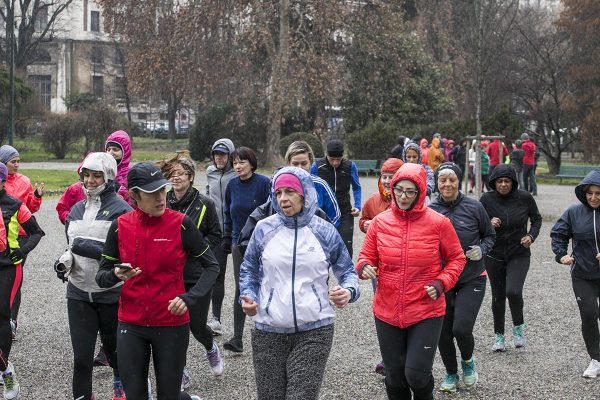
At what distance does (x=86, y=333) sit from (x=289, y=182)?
5.78ft

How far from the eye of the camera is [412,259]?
5238mm

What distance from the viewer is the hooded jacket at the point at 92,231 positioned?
216 inches

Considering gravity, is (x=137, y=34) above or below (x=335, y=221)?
above

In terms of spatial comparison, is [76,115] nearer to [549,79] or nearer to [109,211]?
[549,79]

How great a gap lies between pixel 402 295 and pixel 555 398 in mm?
1996

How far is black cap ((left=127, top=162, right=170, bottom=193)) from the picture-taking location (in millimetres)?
4727

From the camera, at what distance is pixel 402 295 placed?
5234 mm

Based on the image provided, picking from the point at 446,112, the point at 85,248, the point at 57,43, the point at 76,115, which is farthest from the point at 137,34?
the point at 57,43

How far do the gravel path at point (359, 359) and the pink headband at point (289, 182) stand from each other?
7.54 ft

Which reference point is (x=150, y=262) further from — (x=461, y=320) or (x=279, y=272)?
(x=461, y=320)

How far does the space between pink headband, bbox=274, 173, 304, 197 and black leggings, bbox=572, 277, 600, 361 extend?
11.3ft

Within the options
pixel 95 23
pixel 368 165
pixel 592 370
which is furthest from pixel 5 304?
pixel 95 23

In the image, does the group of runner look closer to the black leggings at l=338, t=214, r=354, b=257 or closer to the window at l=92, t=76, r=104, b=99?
the black leggings at l=338, t=214, r=354, b=257

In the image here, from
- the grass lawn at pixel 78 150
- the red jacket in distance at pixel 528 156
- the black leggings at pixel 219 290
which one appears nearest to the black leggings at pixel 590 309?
the black leggings at pixel 219 290
